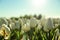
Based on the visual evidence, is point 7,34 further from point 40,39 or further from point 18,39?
point 40,39

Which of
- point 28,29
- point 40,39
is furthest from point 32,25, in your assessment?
point 40,39

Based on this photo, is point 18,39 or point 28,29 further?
point 28,29

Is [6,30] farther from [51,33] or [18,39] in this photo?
[51,33]

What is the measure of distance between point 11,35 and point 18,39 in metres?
0.08

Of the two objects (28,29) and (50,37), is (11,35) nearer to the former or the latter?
(28,29)

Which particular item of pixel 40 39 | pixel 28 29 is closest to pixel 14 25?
pixel 28 29

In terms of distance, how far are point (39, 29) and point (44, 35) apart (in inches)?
5.5

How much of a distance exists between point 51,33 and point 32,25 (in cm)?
16

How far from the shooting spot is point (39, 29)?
1247 mm

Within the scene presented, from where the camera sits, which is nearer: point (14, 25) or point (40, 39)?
point (40, 39)

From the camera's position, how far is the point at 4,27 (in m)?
1.15

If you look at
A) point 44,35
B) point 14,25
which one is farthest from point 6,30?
point 44,35

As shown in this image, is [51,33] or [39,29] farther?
[39,29]

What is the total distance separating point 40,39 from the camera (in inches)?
44.0
